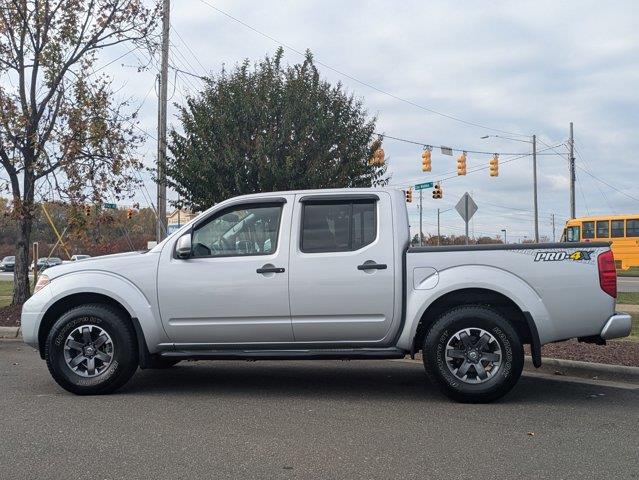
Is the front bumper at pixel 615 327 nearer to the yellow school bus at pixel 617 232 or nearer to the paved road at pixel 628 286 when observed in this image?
the paved road at pixel 628 286

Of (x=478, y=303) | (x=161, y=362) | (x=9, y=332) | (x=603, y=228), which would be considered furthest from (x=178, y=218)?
(x=478, y=303)

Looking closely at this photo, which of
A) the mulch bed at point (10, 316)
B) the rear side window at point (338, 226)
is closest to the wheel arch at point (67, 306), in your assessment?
the rear side window at point (338, 226)

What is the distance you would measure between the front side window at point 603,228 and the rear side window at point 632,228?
947 mm

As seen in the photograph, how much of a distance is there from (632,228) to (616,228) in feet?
2.62

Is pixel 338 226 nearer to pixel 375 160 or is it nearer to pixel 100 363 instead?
pixel 100 363

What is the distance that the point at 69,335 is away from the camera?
648 centimetres

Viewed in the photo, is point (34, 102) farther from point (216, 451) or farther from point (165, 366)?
point (216, 451)

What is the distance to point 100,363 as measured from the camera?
6516mm

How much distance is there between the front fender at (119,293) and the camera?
6.41 meters

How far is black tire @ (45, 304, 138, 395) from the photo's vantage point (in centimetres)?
640

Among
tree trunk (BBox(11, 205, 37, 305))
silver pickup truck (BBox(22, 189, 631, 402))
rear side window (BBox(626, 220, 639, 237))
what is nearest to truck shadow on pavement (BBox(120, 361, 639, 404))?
silver pickup truck (BBox(22, 189, 631, 402))

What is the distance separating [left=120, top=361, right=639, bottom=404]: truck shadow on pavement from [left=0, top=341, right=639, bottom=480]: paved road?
0.07 ft

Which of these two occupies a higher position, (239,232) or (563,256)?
(239,232)

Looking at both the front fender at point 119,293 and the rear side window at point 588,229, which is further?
the rear side window at point 588,229
